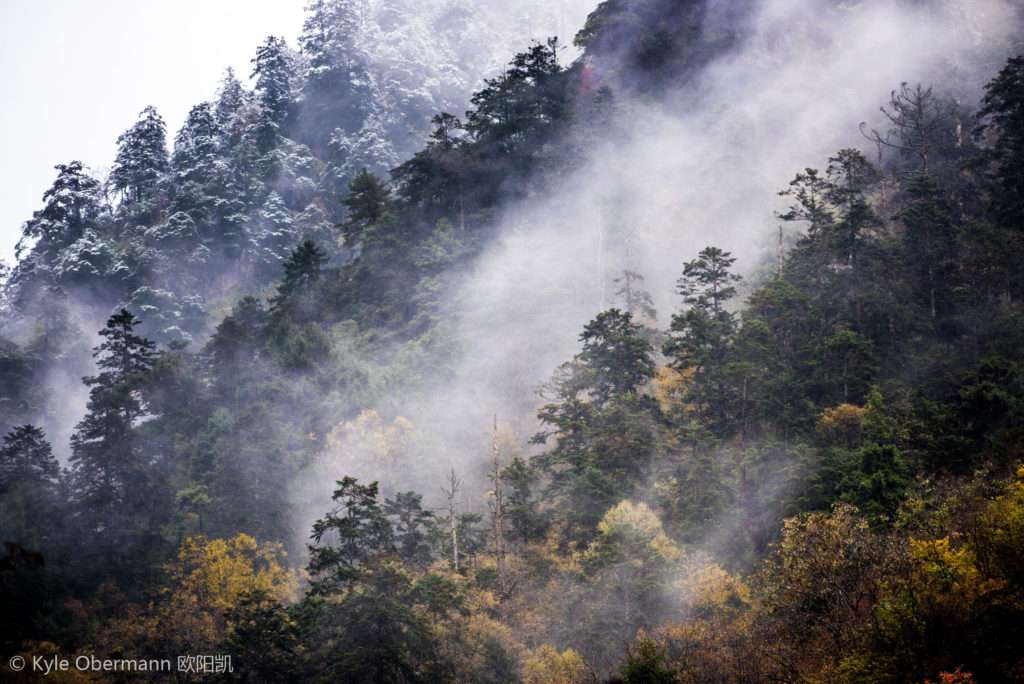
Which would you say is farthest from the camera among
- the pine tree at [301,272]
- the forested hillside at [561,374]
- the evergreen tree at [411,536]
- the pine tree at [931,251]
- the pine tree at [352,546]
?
the pine tree at [301,272]

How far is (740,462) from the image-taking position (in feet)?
164

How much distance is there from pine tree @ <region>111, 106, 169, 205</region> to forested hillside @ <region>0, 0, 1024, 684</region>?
520 millimetres

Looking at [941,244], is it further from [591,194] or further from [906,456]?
[591,194]

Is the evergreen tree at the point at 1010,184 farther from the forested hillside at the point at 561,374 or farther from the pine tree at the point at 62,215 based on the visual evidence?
the pine tree at the point at 62,215

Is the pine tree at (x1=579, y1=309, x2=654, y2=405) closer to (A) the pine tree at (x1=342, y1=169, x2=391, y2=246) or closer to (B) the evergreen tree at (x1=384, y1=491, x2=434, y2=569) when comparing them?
(B) the evergreen tree at (x1=384, y1=491, x2=434, y2=569)

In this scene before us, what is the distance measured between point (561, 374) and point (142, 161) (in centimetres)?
7543

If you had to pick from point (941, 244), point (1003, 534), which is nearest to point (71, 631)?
point (1003, 534)

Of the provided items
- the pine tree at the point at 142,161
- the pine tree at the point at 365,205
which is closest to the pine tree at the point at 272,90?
the pine tree at the point at 142,161

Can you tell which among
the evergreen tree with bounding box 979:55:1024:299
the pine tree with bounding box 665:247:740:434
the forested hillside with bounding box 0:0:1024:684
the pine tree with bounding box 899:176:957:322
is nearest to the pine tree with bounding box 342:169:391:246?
the forested hillside with bounding box 0:0:1024:684

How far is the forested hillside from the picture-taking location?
37.2m

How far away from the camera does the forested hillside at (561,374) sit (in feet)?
122

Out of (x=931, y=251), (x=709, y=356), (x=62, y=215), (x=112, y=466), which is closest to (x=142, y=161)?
(x=62, y=215)

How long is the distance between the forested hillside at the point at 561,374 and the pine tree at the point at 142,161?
0.52 meters

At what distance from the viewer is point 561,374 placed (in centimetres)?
6366
